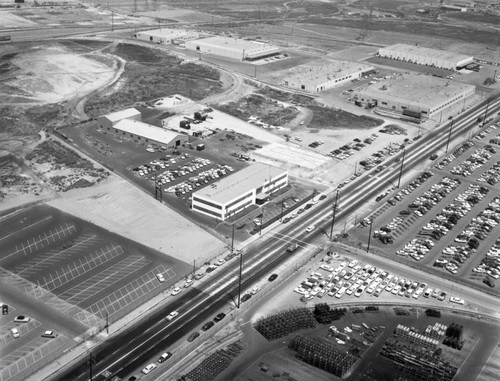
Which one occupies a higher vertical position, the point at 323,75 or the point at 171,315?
the point at 323,75

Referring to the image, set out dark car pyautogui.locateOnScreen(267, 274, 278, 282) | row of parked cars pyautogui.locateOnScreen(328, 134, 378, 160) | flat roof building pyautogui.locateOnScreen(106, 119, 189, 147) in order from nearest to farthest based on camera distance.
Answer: dark car pyautogui.locateOnScreen(267, 274, 278, 282)
flat roof building pyautogui.locateOnScreen(106, 119, 189, 147)
row of parked cars pyautogui.locateOnScreen(328, 134, 378, 160)

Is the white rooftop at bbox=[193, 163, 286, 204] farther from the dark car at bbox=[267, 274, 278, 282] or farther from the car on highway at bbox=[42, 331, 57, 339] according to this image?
the car on highway at bbox=[42, 331, 57, 339]

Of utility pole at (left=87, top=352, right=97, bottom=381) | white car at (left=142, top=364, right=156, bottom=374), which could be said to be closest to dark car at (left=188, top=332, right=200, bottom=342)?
white car at (left=142, top=364, right=156, bottom=374)

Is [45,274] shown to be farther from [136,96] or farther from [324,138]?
[136,96]

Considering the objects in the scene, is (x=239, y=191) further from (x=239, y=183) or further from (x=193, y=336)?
(x=193, y=336)

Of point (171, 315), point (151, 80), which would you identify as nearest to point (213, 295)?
point (171, 315)

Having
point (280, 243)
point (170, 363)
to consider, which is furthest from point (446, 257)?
point (170, 363)
